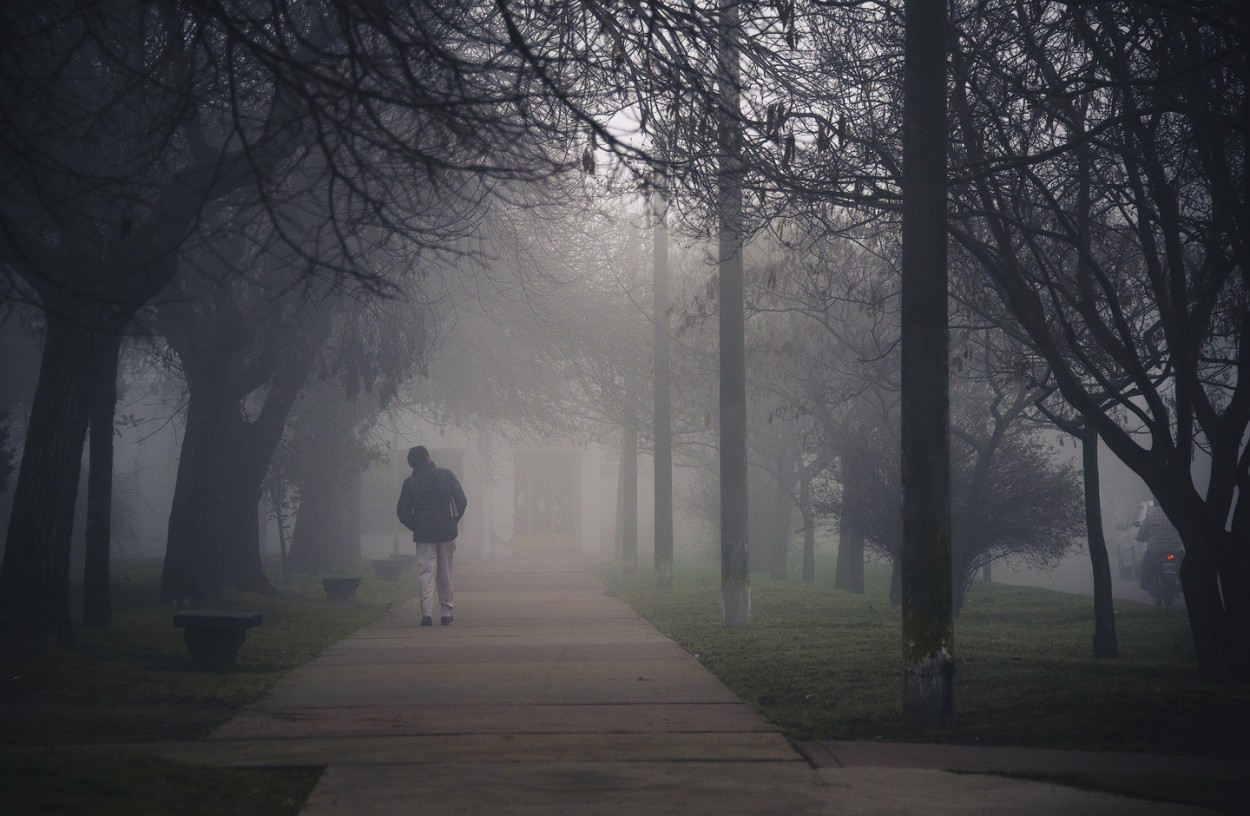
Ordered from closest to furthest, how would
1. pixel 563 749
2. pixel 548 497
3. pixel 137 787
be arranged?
pixel 137 787 < pixel 563 749 < pixel 548 497

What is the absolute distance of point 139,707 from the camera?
800 centimetres

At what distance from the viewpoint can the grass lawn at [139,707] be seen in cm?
491

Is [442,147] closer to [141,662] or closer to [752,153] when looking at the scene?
[752,153]

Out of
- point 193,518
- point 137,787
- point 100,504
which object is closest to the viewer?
point 137,787

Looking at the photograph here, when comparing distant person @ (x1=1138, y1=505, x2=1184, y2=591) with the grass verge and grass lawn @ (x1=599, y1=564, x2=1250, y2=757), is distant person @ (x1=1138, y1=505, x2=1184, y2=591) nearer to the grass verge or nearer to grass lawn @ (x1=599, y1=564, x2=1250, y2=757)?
grass lawn @ (x1=599, y1=564, x2=1250, y2=757)

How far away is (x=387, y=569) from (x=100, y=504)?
13.0 meters

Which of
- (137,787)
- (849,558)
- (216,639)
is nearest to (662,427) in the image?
(849,558)

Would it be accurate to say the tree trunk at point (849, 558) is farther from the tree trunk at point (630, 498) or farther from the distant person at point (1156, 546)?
the distant person at point (1156, 546)

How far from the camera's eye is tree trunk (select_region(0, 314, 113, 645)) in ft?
33.2

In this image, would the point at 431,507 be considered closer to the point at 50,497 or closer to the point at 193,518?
the point at 193,518

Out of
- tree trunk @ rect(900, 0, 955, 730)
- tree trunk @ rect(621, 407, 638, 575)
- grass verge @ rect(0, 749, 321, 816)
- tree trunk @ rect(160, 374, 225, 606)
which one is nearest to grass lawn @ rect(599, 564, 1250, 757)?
tree trunk @ rect(900, 0, 955, 730)

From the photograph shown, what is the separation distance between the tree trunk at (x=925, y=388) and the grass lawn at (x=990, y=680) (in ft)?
1.31

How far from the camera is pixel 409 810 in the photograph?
5.07 m

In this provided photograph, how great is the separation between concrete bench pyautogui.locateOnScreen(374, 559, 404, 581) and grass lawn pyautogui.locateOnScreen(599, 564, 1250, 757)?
406 inches
